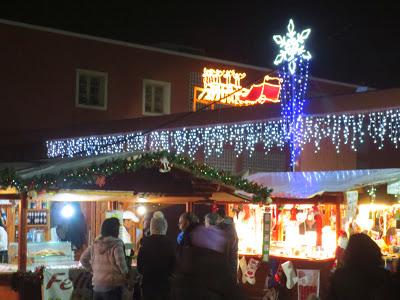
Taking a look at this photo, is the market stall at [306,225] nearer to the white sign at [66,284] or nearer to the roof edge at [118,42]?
the white sign at [66,284]

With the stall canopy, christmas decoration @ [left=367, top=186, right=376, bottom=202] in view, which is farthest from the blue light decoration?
christmas decoration @ [left=367, top=186, right=376, bottom=202]

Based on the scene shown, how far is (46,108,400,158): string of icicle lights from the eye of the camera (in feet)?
46.9

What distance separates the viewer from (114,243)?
782 cm

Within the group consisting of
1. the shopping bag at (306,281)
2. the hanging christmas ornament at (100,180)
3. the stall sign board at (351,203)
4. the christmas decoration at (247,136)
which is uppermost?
the christmas decoration at (247,136)

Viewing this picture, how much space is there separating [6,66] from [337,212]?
42.6 feet

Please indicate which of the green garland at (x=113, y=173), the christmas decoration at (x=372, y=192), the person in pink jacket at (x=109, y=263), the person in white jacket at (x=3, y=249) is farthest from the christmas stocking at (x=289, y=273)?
the person in white jacket at (x=3, y=249)

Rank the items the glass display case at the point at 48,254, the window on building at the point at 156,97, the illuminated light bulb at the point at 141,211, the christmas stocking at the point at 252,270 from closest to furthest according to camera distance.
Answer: the glass display case at the point at 48,254, the christmas stocking at the point at 252,270, the illuminated light bulb at the point at 141,211, the window on building at the point at 156,97

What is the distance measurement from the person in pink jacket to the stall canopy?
4.74 meters

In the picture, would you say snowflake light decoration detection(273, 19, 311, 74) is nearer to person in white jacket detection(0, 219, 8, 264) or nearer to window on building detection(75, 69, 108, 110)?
window on building detection(75, 69, 108, 110)

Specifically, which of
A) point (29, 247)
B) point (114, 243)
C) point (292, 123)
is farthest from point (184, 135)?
point (114, 243)

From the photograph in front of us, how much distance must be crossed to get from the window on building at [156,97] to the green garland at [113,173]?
13.4 meters

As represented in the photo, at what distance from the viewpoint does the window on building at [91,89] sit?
22.2 m

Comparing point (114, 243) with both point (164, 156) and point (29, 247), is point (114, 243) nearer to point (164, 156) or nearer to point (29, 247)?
point (164, 156)

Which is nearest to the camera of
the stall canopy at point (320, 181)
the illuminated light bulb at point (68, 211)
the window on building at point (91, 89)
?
the stall canopy at point (320, 181)
